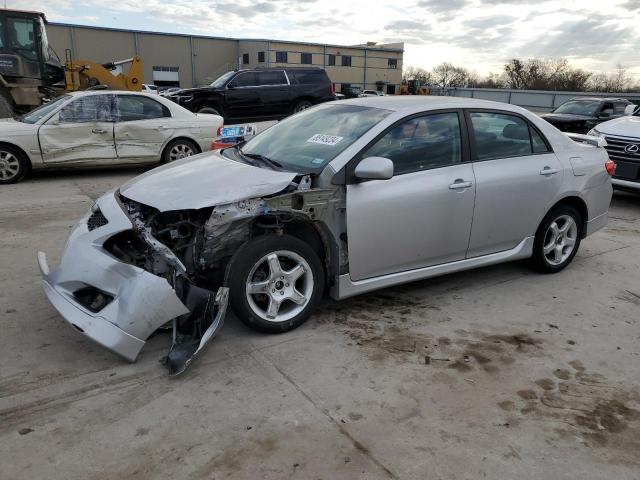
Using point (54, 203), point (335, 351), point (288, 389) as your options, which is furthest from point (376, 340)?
point (54, 203)

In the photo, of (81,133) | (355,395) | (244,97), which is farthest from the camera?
(244,97)

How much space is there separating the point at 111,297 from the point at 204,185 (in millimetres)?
956

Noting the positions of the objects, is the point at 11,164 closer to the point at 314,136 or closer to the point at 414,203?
the point at 314,136

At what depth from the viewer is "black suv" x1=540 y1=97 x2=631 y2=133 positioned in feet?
45.7

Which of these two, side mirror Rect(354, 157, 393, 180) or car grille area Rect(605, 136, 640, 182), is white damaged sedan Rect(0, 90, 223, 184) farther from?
car grille area Rect(605, 136, 640, 182)

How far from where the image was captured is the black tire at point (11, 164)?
8.53 metres

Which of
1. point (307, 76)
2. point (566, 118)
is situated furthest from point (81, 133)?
point (566, 118)

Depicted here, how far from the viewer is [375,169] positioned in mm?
3547

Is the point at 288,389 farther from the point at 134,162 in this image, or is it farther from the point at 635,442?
the point at 134,162

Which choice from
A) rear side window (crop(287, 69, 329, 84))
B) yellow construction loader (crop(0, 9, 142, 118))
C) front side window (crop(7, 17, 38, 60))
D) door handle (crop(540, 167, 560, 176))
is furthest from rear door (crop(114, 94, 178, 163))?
front side window (crop(7, 17, 38, 60))

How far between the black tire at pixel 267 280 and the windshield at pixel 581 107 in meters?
13.6

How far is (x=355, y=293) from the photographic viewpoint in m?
3.86

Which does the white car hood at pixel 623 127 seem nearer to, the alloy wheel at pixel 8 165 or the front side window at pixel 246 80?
the front side window at pixel 246 80

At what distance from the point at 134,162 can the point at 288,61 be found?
57367 millimetres
